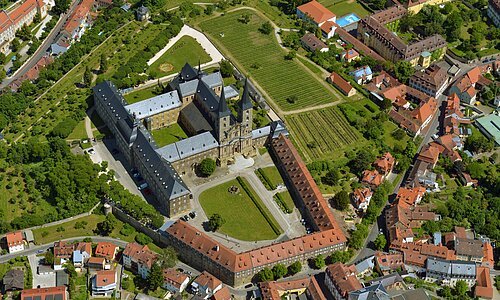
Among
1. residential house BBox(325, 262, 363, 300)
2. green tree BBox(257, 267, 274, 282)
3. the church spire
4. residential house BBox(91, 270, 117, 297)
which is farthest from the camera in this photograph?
the church spire

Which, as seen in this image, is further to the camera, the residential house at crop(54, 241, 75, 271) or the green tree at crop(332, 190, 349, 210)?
the green tree at crop(332, 190, 349, 210)

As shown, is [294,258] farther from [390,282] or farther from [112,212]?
[112,212]

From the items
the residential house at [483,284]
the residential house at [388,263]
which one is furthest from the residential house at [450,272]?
the residential house at [388,263]

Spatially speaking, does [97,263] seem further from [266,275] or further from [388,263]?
[388,263]

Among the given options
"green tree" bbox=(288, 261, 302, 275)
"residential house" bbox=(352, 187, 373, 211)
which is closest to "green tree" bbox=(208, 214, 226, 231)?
"green tree" bbox=(288, 261, 302, 275)

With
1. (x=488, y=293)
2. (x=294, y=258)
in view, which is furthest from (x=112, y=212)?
(x=488, y=293)

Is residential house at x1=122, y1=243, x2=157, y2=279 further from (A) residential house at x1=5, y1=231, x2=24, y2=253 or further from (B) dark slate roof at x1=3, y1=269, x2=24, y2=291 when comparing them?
(A) residential house at x1=5, y1=231, x2=24, y2=253
